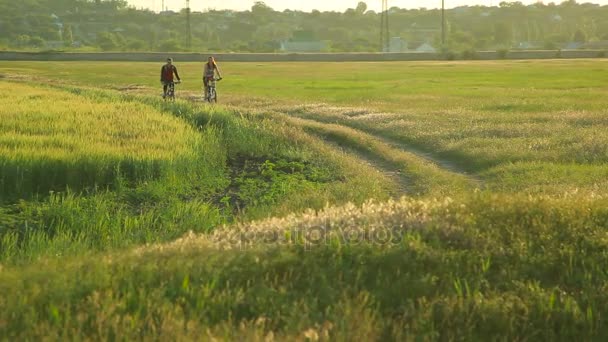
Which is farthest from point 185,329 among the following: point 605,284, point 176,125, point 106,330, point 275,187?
point 176,125

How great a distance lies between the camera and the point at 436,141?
859 inches

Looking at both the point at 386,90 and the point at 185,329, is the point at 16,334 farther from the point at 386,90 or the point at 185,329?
the point at 386,90

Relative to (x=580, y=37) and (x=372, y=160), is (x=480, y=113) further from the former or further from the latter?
(x=580, y=37)

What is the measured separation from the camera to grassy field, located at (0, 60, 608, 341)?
6109 millimetres

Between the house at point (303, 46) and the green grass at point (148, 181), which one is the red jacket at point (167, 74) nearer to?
the green grass at point (148, 181)

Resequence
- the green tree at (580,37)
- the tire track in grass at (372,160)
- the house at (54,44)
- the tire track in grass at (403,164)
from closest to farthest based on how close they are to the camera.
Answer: the tire track in grass at (403,164) → the tire track in grass at (372,160) → the house at (54,44) → the green tree at (580,37)

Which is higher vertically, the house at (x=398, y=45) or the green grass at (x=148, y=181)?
A: the house at (x=398, y=45)

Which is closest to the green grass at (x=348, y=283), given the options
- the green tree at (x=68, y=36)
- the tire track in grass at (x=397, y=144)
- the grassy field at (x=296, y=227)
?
the grassy field at (x=296, y=227)

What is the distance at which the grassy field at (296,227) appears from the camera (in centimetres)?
611

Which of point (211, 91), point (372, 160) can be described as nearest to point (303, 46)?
point (211, 91)

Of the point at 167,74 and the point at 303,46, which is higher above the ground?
the point at 303,46

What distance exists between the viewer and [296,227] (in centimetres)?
811

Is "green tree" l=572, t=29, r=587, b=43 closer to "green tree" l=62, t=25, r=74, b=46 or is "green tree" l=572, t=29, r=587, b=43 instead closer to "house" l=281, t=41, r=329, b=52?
"house" l=281, t=41, r=329, b=52

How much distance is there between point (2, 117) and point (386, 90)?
29904mm
